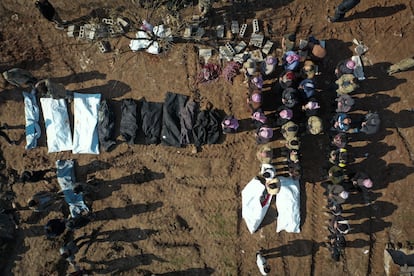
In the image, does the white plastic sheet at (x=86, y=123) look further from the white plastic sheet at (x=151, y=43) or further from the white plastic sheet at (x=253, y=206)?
the white plastic sheet at (x=253, y=206)

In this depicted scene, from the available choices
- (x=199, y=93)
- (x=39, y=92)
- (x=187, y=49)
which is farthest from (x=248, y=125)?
(x=39, y=92)

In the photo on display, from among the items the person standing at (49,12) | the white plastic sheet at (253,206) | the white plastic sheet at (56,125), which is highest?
the person standing at (49,12)

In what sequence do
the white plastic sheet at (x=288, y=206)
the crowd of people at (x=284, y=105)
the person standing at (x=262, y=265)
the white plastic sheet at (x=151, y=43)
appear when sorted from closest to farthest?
1. the crowd of people at (x=284, y=105)
2. the person standing at (x=262, y=265)
3. the white plastic sheet at (x=288, y=206)
4. the white plastic sheet at (x=151, y=43)

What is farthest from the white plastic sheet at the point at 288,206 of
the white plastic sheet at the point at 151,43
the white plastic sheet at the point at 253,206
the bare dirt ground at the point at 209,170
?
the white plastic sheet at the point at 151,43

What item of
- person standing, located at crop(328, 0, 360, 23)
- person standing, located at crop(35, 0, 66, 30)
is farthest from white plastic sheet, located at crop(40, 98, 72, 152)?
person standing, located at crop(328, 0, 360, 23)

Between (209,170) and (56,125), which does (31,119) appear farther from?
(209,170)

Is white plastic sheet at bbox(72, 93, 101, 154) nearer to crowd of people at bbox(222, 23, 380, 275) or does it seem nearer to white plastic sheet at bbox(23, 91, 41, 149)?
white plastic sheet at bbox(23, 91, 41, 149)

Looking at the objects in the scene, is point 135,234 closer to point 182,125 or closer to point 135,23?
point 182,125
